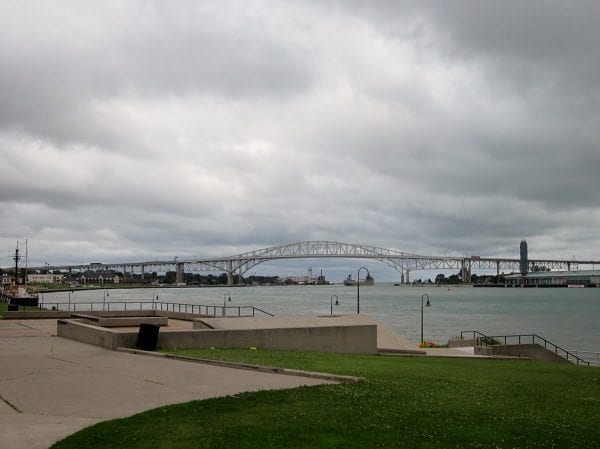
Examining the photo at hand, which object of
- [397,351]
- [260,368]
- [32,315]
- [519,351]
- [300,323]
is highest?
[300,323]

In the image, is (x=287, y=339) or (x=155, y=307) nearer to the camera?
(x=287, y=339)

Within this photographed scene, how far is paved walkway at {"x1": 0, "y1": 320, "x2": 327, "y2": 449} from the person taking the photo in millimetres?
7926

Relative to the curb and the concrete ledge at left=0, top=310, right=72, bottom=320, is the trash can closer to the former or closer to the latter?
the curb

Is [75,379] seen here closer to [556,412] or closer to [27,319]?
[556,412]

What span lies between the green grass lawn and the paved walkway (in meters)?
0.59

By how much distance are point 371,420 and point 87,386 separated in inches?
208

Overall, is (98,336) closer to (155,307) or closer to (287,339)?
(287,339)

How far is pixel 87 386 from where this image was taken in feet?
35.8

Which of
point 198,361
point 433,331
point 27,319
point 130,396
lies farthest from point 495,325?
point 130,396

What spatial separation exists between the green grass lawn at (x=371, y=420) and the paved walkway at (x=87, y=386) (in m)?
0.59

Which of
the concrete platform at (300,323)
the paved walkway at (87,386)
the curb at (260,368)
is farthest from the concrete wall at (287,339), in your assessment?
the paved walkway at (87,386)

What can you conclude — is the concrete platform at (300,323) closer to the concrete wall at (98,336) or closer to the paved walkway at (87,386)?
the concrete wall at (98,336)

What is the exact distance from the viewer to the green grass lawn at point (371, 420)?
704cm

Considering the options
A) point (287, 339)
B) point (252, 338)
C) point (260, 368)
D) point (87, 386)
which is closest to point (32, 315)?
point (252, 338)
